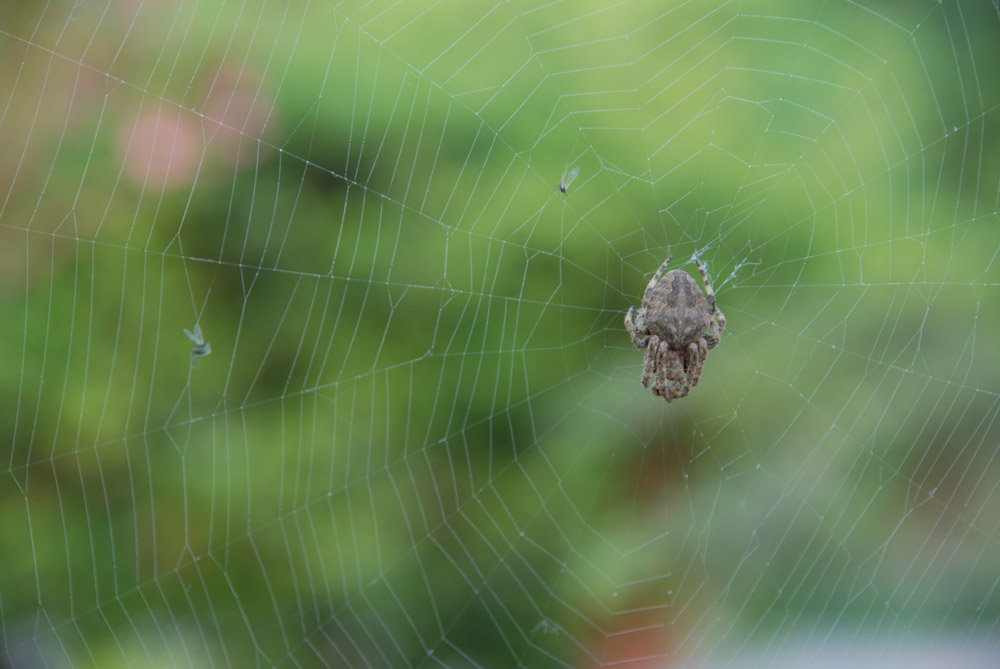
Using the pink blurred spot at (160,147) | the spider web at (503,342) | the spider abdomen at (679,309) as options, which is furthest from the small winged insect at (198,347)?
the spider abdomen at (679,309)

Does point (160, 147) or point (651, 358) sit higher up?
point (651, 358)

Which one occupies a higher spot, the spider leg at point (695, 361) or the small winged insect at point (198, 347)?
the spider leg at point (695, 361)

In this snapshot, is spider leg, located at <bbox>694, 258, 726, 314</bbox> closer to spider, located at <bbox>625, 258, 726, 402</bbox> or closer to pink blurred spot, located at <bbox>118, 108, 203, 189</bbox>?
spider, located at <bbox>625, 258, 726, 402</bbox>

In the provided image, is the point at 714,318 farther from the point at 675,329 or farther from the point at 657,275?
the point at 657,275

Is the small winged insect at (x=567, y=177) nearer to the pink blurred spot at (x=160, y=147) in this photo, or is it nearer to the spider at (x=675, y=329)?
the spider at (x=675, y=329)

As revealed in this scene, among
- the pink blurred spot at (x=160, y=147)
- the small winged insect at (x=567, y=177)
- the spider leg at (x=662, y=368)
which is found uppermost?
the small winged insect at (x=567, y=177)

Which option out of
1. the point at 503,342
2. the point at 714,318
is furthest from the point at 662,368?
the point at 503,342
